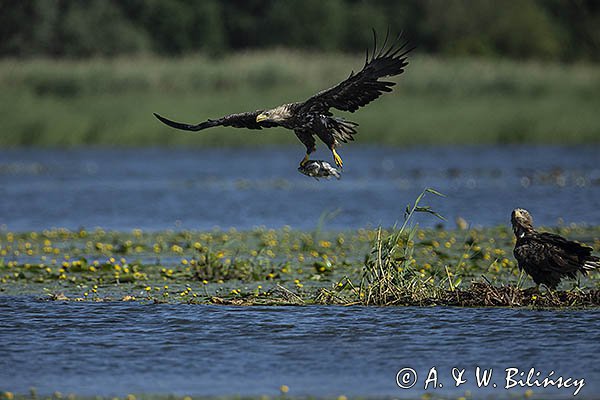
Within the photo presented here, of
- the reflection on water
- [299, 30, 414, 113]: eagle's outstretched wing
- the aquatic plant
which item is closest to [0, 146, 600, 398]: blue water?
the reflection on water

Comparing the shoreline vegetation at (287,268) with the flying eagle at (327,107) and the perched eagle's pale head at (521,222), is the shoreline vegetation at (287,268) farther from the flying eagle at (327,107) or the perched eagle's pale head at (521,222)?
the flying eagle at (327,107)

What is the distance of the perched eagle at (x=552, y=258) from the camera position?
10.6 meters

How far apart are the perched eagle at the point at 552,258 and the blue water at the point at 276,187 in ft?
22.8

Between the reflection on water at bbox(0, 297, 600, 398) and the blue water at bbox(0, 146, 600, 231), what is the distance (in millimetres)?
7779

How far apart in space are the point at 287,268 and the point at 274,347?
3981mm

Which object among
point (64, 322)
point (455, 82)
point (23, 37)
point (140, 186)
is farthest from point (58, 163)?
point (64, 322)

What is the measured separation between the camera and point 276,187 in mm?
24672

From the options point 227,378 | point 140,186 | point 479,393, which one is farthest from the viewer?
point 140,186

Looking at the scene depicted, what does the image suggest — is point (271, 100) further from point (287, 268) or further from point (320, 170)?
point (320, 170)

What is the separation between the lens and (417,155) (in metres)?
31.6

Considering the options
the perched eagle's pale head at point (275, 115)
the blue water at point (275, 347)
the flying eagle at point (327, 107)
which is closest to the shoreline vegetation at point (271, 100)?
the blue water at point (275, 347)

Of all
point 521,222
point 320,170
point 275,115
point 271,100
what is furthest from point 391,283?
point 271,100

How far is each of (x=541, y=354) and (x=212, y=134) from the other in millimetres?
26338

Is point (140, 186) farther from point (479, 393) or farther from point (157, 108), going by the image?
point (479, 393)
